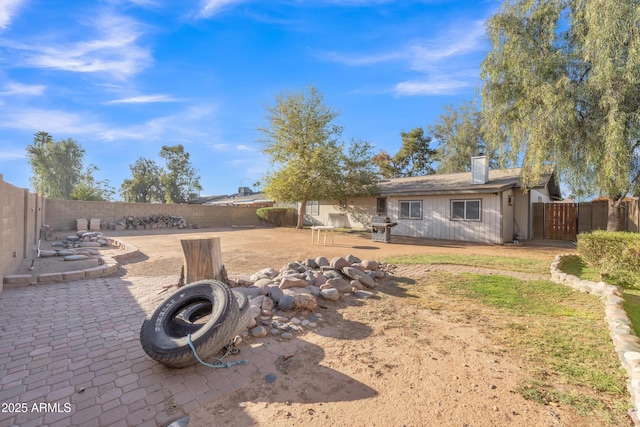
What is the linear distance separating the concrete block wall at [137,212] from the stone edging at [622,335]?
21.7m

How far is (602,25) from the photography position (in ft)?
27.1

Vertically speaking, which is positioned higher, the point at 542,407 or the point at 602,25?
the point at 602,25

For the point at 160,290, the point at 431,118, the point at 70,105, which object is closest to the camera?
the point at 160,290

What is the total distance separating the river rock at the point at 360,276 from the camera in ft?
16.6

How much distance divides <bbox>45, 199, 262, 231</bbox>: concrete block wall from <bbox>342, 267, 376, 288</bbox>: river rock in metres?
18.4

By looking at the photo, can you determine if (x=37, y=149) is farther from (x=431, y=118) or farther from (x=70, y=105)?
(x=431, y=118)

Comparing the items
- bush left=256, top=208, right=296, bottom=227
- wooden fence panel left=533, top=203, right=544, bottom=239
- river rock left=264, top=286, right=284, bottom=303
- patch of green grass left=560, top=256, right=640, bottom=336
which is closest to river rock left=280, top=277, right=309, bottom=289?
river rock left=264, top=286, right=284, bottom=303

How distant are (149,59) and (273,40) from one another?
14.1 ft

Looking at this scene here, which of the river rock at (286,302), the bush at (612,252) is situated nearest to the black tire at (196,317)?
the river rock at (286,302)

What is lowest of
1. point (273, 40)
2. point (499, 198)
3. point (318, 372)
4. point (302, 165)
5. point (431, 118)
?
point (318, 372)

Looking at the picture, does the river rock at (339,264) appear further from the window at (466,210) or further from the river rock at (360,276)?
the window at (466,210)

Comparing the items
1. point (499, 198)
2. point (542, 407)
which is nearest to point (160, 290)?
point (542, 407)

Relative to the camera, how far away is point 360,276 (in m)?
5.07

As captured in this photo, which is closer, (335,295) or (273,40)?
(335,295)
